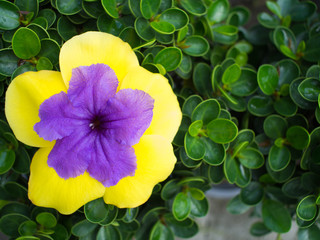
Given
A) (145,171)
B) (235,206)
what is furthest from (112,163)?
(235,206)

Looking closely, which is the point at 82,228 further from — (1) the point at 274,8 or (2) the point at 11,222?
(1) the point at 274,8

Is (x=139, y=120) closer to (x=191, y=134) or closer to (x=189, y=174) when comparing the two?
(x=191, y=134)

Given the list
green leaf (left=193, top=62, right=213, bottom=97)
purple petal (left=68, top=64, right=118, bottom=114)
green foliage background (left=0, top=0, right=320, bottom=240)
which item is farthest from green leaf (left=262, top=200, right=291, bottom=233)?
purple petal (left=68, top=64, right=118, bottom=114)

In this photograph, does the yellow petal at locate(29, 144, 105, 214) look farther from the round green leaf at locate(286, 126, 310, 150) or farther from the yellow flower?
the round green leaf at locate(286, 126, 310, 150)

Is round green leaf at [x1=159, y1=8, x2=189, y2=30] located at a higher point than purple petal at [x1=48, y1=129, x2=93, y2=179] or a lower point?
higher

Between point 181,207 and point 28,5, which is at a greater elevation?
point 28,5

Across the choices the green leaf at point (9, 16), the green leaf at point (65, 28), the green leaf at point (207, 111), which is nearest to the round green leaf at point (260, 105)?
the green leaf at point (207, 111)

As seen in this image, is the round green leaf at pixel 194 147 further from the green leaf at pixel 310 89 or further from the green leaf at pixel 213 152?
the green leaf at pixel 310 89

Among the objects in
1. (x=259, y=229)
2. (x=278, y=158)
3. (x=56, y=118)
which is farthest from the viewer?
(x=259, y=229)
